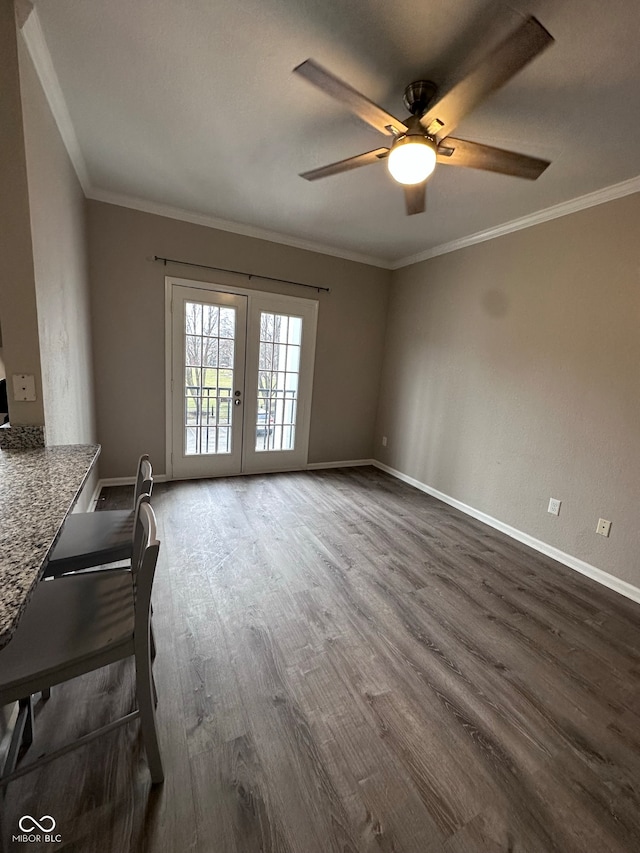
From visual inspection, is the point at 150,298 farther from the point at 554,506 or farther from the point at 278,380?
the point at 554,506

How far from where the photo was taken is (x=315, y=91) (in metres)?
1.76

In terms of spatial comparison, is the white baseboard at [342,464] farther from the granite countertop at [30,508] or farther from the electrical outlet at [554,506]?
the granite countertop at [30,508]

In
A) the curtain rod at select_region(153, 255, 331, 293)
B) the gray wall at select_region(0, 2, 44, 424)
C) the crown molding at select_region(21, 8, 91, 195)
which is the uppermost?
the crown molding at select_region(21, 8, 91, 195)

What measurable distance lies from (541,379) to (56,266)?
3525 millimetres

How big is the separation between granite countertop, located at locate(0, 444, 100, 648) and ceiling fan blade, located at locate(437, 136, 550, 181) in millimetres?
2269

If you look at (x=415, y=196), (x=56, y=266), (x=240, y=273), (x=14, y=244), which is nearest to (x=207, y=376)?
(x=240, y=273)

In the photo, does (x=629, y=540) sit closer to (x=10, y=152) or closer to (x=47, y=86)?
(x=10, y=152)

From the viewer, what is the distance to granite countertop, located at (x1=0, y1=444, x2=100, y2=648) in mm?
725

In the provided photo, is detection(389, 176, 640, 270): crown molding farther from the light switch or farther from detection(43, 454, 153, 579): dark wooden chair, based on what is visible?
the light switch

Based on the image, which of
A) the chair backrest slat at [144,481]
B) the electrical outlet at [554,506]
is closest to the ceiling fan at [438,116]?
the chair backrest slat at [144,481]

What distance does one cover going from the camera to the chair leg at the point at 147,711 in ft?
3.50

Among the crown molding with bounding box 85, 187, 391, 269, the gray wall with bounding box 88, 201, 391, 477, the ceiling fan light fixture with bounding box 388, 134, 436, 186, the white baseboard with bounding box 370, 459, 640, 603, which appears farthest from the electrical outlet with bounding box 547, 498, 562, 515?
the crown molding with bounding box 85, 187, 391, 269

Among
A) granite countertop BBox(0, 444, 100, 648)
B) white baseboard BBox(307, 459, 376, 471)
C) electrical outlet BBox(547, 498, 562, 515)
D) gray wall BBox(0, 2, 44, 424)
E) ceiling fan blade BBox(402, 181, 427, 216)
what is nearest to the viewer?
granite countertop BBox(0, 444, 100, 648)

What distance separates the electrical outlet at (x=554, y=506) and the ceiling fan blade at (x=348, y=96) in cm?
275
